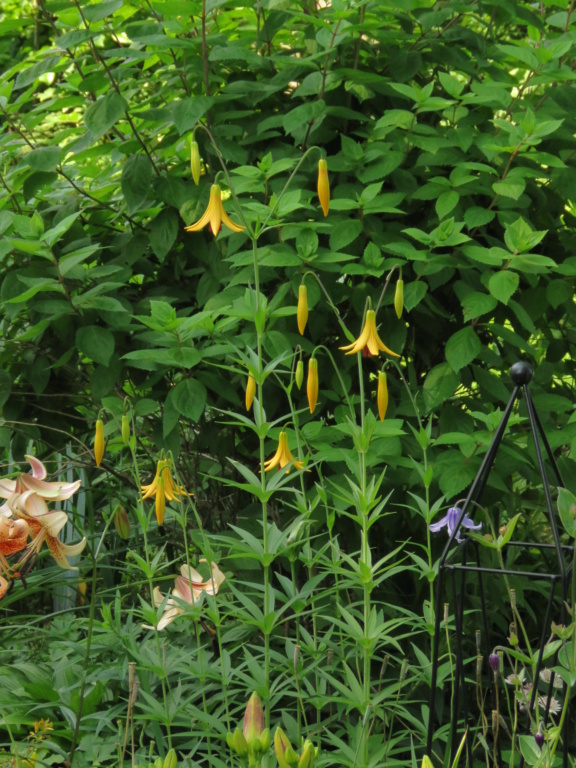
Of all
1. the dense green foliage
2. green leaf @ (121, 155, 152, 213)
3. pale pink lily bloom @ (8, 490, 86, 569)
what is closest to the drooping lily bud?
pale pink lily bloom @ (8, 490, 86, 569)

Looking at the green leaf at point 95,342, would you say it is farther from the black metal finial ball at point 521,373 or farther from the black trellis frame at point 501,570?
the black metal finial ball at point 521,373

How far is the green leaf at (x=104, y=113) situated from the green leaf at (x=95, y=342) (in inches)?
19.6

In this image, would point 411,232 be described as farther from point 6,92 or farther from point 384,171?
point 6,92

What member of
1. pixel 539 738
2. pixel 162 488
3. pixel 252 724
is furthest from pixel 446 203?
pixel 252 724

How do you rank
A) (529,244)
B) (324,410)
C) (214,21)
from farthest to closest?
(214,21) → (324,410) → (529,244)

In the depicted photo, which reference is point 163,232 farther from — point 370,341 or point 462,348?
point 370,341

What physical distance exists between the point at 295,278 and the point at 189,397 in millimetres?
387

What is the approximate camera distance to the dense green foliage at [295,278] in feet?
6.86

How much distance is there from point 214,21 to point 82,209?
66cm

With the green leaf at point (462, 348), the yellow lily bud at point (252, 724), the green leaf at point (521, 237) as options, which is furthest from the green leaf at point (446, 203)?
the yellow lily bud at point (252, 724)

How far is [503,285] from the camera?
6.77 feet

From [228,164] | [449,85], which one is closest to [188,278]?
[228,164]

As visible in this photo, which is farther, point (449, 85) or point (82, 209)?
point (82, 209)

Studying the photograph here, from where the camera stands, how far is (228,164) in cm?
253
